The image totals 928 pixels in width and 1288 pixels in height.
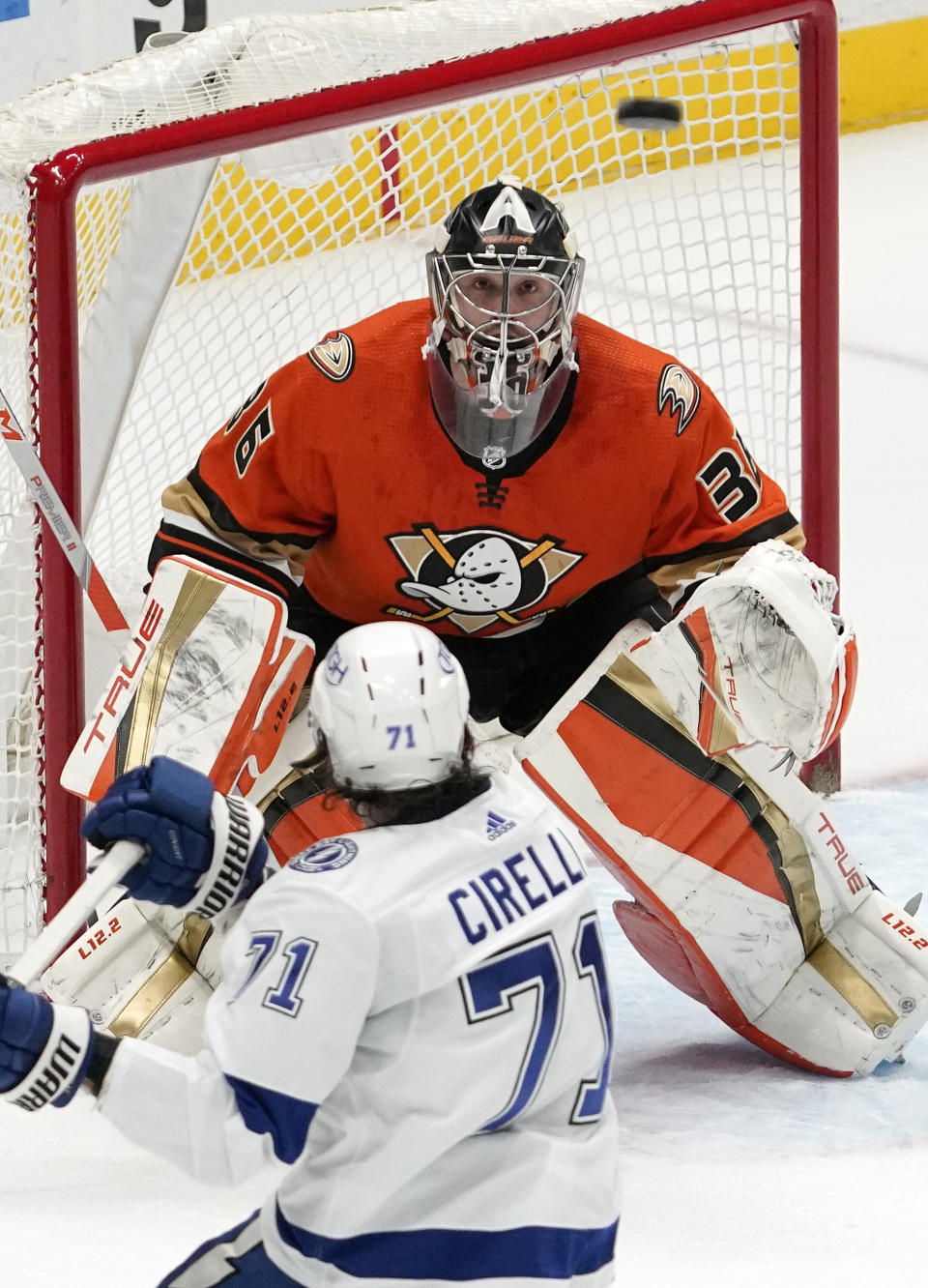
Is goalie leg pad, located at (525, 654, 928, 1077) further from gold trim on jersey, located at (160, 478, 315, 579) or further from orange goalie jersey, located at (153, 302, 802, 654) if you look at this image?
gold trim on jersey, located at (160, 478, 315, 579)

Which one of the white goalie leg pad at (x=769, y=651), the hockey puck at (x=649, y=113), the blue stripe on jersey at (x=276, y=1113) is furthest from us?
the hockey puck at (x=649, y=113)

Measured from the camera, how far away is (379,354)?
7.67ft

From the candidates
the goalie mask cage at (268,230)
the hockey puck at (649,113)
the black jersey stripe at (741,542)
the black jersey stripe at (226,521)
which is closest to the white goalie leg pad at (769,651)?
the black jersey stripe at (741,542)

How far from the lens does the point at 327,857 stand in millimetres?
1472

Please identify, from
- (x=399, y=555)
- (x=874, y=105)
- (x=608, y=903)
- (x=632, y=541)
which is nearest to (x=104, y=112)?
(x=399, y=555)

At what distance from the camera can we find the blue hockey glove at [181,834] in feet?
5.24

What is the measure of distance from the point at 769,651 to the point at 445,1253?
0.91 metres

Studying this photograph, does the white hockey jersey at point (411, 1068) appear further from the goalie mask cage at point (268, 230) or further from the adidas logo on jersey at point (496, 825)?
the goalie mask cage at point (268, 230)

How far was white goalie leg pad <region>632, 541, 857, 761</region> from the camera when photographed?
7.02 feet

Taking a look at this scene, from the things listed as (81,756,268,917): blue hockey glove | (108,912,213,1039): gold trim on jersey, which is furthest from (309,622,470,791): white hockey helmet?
(108,912,213,1039): gold trim on jersey

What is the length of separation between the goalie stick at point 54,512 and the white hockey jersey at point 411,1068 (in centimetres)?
97

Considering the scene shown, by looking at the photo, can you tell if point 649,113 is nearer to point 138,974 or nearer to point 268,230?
point 268,230

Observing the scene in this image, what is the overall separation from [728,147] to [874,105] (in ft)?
8.68

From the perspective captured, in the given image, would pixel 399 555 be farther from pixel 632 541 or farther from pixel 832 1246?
pixel 832 1246
